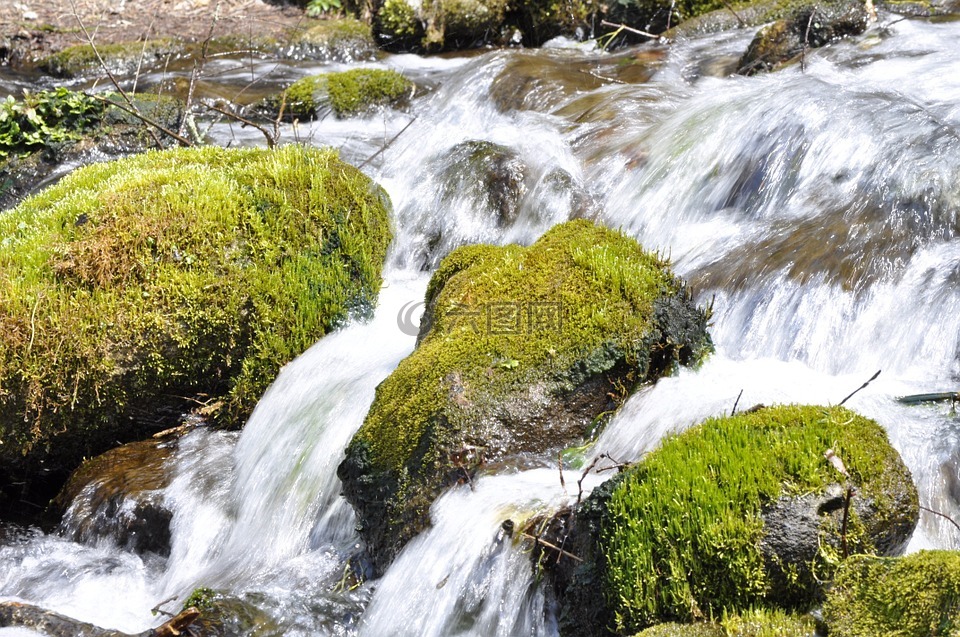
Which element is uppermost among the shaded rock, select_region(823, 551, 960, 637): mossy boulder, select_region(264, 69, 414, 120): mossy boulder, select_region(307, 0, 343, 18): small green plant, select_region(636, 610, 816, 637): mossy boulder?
select_region(307, 0, 343, 18): small green plant

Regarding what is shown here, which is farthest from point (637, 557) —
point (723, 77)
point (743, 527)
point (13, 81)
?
point (13, 81)

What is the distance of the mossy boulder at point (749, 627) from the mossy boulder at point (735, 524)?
60 millimetres

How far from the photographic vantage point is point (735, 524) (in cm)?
356

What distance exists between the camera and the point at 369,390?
232 inches

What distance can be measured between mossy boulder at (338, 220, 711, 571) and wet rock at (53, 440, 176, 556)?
164 centimetres

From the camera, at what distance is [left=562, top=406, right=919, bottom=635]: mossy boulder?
3.53 meters

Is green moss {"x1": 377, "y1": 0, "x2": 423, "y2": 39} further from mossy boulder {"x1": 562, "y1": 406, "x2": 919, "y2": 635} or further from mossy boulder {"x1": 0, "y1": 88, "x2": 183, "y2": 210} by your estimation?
mossy boulder {"x1": 562, "y1": 406, "x2": 919, "y2": 635}

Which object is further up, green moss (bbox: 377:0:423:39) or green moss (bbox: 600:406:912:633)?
green moss (bbox: 377:0:423:39)

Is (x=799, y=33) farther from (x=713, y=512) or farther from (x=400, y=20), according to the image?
(x=713, y=512)

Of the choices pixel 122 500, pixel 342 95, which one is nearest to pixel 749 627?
pixel 122 500

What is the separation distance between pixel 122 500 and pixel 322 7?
13.5m

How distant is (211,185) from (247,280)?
0.81m

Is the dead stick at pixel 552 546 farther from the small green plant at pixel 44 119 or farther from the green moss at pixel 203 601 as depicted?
the small green plant at pixel 44 119

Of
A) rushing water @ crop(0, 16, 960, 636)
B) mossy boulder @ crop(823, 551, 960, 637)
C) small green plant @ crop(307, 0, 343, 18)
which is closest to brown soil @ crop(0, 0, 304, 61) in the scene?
small green plant @ crop(307, 0, 343, 18)
